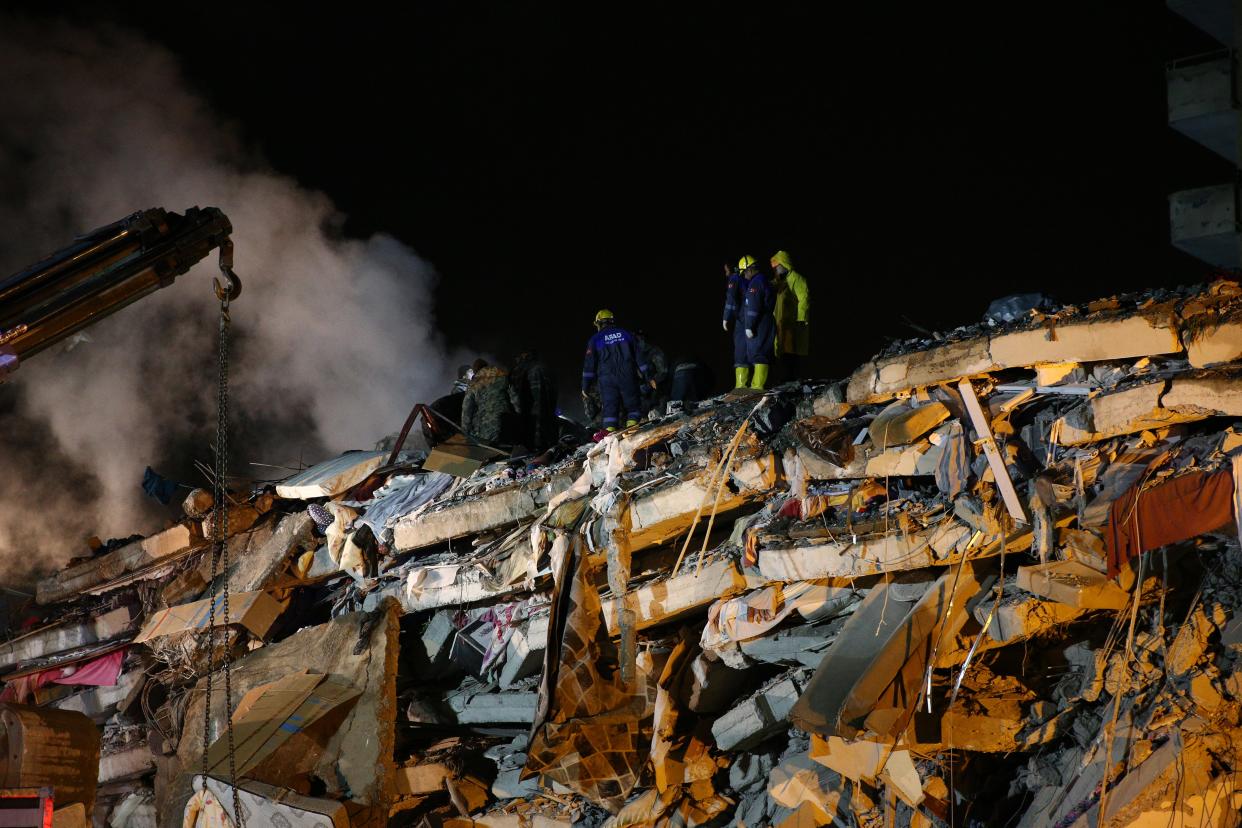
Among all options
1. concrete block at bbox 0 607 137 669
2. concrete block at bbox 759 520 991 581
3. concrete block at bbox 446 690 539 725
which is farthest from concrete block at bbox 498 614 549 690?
concrete block at bbox 0 607 137 669

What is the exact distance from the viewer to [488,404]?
1179 cm

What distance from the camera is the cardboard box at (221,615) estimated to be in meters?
11.4

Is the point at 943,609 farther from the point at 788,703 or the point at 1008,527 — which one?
the point at 788,703

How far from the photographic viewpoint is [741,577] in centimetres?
805

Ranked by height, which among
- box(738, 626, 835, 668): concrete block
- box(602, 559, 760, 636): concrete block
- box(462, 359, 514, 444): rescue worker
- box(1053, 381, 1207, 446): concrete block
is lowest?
box(738, 626, 835, 668): concrete block

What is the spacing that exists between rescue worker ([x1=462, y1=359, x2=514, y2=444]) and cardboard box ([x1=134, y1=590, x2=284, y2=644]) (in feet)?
9.56

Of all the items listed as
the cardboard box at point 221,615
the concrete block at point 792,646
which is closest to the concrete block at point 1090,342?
the concrete block at point 792,646

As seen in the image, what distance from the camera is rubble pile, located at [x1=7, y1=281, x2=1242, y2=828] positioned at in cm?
625

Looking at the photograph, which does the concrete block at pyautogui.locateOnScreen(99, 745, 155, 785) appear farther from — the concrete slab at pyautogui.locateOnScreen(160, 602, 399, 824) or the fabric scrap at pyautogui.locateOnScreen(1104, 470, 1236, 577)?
the fabric scrap at pyautogui.locateOnScreen(1104, 470, 1236, 577)

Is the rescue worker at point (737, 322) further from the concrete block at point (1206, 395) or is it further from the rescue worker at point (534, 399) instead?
the concrete block at point (1206, 395)

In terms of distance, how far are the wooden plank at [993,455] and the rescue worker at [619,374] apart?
4477 mm

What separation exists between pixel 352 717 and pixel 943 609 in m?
5.33

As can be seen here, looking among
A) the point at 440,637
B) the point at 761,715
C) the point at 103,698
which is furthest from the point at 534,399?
the point at 103,698

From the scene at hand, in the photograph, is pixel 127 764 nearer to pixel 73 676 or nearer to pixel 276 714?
pixel 73 676
